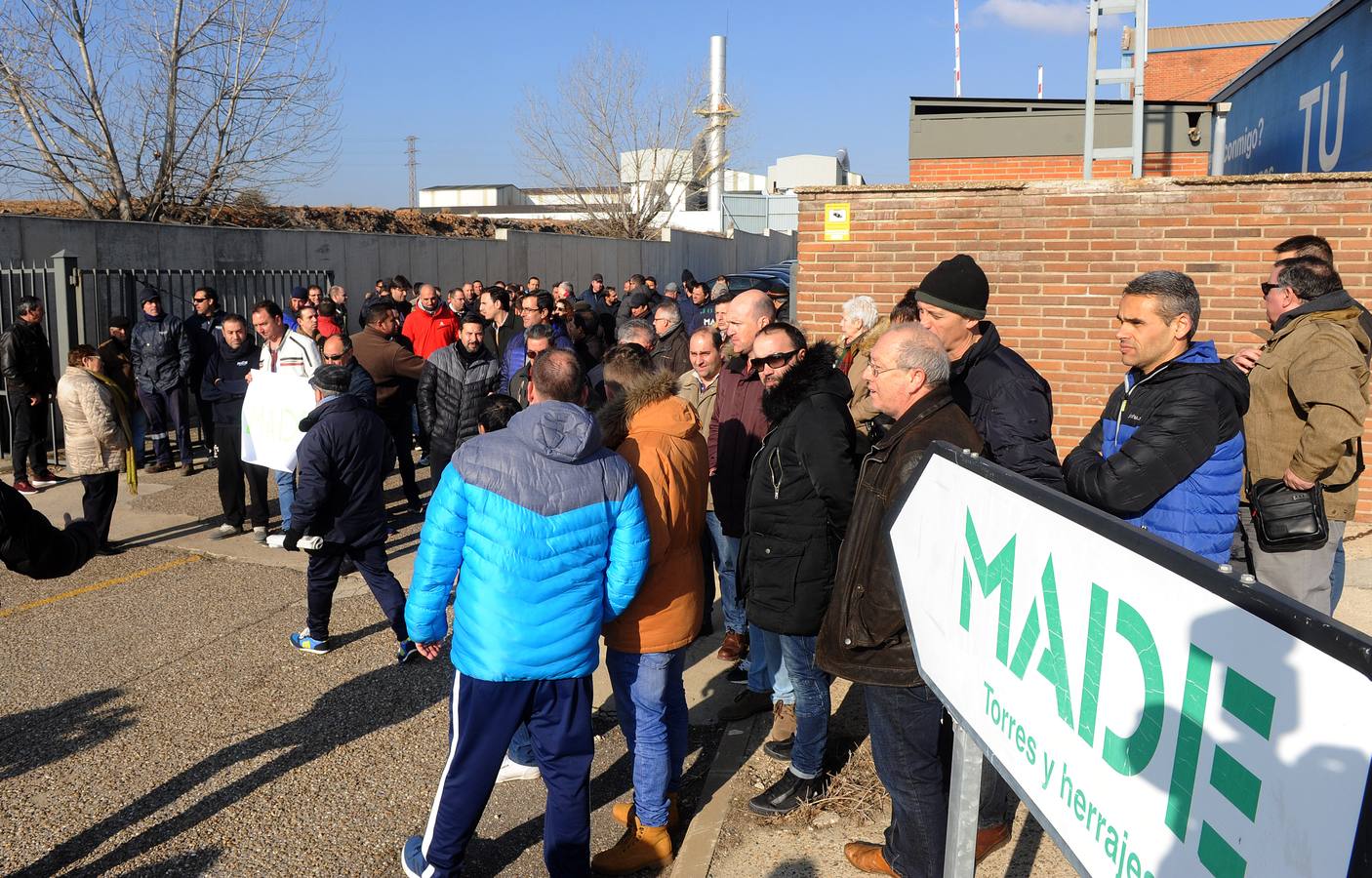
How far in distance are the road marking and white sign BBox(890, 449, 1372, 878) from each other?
20.1 feet

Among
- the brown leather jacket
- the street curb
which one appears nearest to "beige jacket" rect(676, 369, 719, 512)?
the street curb

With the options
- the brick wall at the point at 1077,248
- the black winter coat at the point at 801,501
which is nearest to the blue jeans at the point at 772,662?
the black winter coat at the point at 801,501

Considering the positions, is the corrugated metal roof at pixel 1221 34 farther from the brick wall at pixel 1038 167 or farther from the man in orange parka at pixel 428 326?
the man in orange parka at pixel 428 326

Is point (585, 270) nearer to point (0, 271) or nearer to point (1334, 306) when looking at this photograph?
point (0, 271)

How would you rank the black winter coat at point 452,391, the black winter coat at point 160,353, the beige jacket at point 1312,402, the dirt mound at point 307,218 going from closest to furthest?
the beige jacket at point 1312,402 → the black winter coat at point 452,391 → the black winter coat at point 160,353 → the dirt mound at point 307,218

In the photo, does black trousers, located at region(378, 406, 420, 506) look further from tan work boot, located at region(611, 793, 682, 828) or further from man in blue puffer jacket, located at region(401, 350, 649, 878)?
man in blue puffer jacket, located at region(401, 350, 649, 878)

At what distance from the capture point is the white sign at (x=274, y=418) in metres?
7.11

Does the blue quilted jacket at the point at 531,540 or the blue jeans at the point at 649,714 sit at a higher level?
the blue quilted jacket at the point at 531,540

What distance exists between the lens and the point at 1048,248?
815cm

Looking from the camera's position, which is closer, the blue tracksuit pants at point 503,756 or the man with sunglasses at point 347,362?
the blue tracksuit pants at point 503,756

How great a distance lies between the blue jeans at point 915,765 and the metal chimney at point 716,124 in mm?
33937

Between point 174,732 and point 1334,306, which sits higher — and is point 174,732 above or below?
below

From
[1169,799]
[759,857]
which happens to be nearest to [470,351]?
[759,857]

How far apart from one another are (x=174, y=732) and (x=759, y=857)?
2.83 metres
